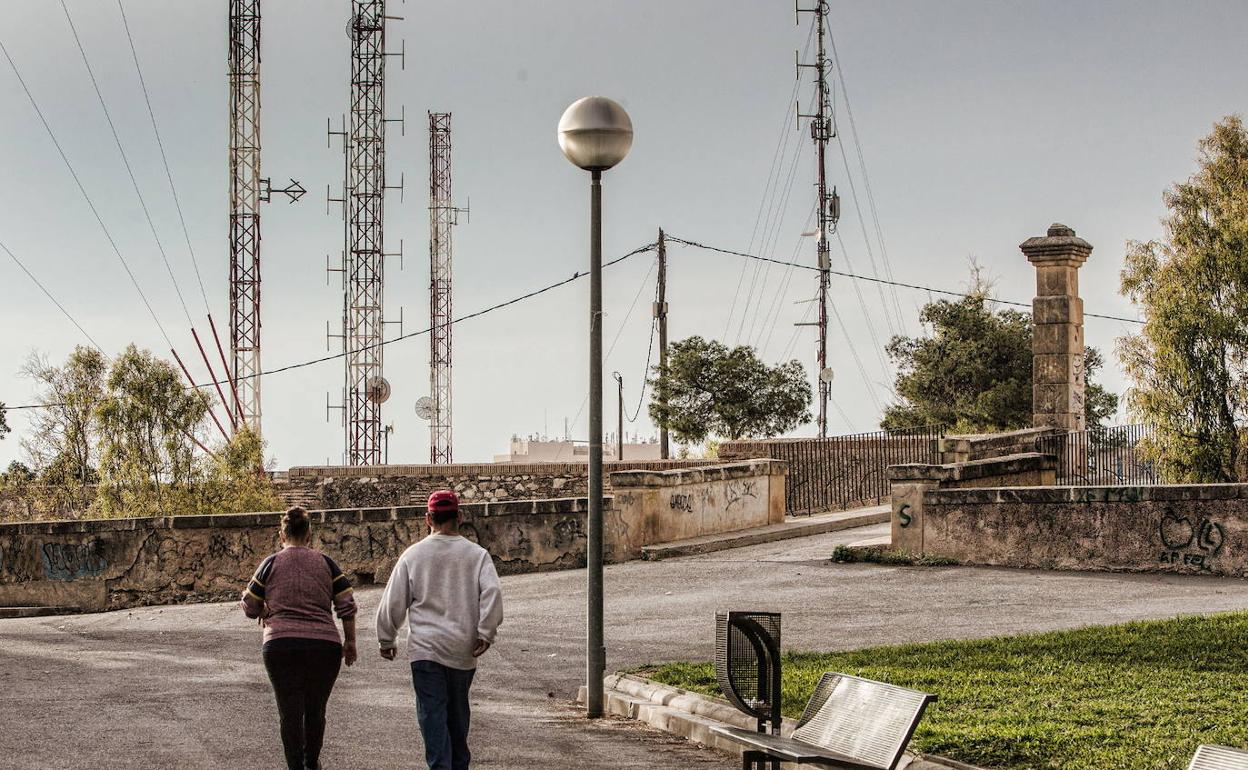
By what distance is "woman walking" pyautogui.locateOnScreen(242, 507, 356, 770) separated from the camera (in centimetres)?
744

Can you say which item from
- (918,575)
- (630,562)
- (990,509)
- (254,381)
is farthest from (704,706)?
(254,381)

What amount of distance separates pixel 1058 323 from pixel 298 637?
2182cm

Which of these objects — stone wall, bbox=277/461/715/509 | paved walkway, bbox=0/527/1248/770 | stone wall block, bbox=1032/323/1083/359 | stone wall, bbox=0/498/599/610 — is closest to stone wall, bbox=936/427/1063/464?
stone wall block, bbox=1032/323/1083/359

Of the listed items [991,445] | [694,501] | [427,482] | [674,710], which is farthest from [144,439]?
[674,710]

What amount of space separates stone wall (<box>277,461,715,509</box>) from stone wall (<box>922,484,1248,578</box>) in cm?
1214

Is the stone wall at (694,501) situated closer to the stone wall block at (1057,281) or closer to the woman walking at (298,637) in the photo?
the stone wall block at (1057,281)

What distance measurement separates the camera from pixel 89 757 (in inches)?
332

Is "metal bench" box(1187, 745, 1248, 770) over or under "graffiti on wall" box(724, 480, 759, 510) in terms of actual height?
under

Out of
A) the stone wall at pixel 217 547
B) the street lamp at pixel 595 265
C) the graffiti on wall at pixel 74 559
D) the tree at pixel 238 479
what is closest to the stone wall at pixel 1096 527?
the stone wall at pixel 217 547

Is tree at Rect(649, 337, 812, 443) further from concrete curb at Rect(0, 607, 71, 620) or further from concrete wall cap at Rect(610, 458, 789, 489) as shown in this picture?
concrete curb at Rect(0, 607, 71, 620)

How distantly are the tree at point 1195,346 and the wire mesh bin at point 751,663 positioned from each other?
59.3 ft

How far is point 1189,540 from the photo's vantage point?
16.8 metres

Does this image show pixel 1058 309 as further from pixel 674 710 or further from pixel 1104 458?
pixel 674 710

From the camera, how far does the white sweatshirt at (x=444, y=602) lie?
23.0ft
